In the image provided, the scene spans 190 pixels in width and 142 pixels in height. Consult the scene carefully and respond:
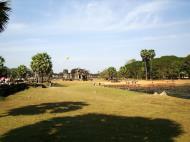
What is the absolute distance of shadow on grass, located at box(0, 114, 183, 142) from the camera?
614 inches

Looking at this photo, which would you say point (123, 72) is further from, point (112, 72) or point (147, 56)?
point (147, 56)

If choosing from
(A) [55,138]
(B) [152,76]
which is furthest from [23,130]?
(B) [152,76]

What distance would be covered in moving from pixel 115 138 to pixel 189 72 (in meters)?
146

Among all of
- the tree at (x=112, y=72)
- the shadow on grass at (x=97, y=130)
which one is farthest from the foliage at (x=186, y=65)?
the shadow on grass at (x=97, y=130)

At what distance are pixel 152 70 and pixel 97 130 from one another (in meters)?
160

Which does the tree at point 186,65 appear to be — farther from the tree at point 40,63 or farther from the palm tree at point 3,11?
the palm tree at point 3,11

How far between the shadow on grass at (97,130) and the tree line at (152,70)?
13710 cm

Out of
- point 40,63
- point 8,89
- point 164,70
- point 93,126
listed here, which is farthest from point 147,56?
point 93,126

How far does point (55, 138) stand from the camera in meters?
15.6

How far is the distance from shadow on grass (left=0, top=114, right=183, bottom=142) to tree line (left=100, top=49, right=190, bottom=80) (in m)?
137

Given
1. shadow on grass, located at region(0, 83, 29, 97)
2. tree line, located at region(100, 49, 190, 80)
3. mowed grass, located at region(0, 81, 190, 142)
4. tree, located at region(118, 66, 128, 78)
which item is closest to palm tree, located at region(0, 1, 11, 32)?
mowed grass, located at region(0, 81, 190, 142)

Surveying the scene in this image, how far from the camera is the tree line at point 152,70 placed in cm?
15612

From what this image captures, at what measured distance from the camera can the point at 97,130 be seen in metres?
17.5

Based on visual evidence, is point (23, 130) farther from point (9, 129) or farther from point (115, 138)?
point (115, 138)
